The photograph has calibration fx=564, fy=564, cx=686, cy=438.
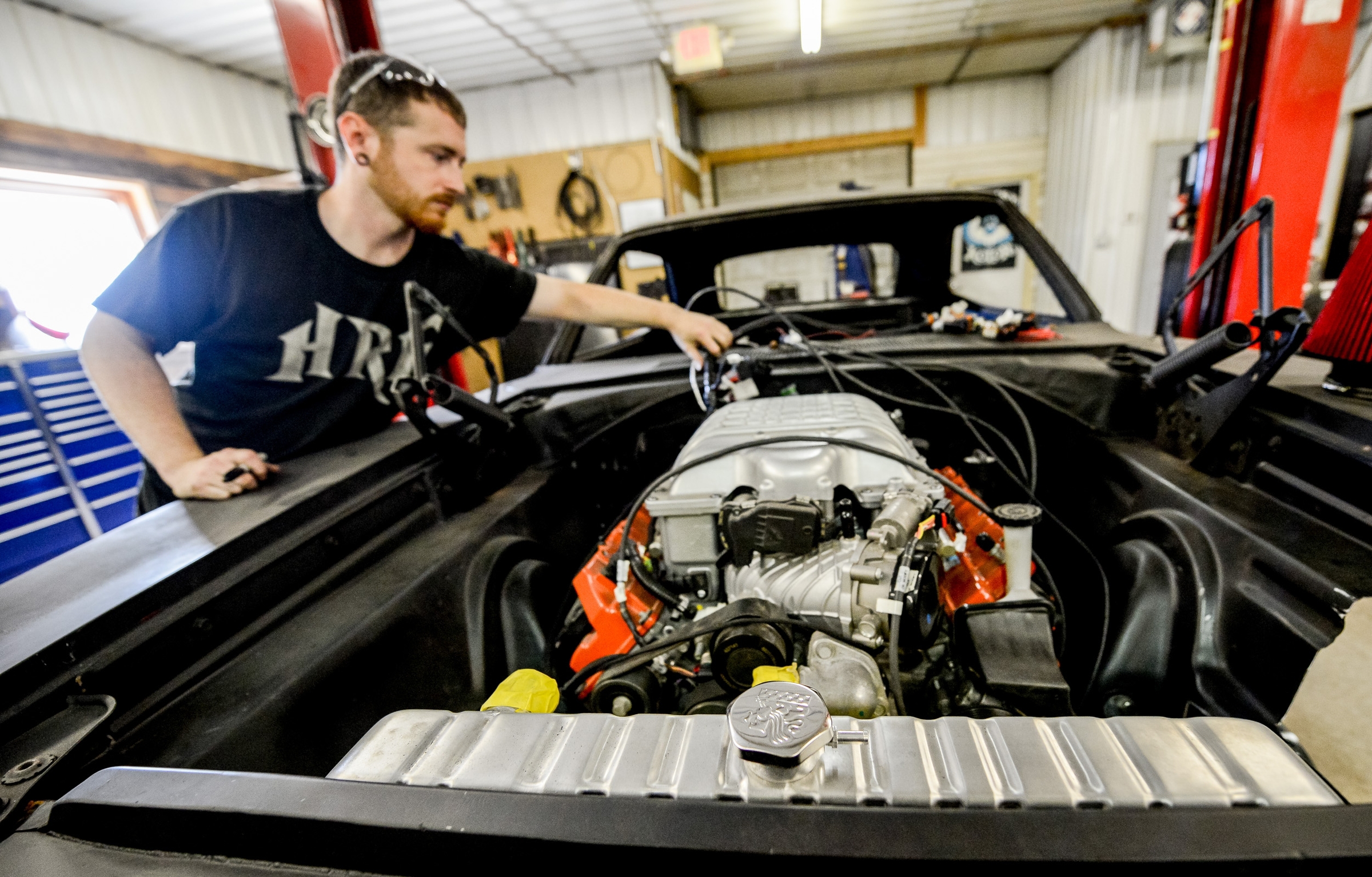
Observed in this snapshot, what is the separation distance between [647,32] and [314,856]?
6.30 meters

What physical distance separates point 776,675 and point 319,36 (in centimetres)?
429

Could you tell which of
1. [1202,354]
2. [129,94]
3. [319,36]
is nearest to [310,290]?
[1202,354]

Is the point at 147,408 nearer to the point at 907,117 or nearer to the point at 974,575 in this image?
the point at 974,575

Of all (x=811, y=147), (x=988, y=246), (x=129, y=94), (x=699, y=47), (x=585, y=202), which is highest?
(x=699, y=47)

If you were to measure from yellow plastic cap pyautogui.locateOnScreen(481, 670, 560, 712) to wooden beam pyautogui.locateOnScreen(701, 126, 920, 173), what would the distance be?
819 cm

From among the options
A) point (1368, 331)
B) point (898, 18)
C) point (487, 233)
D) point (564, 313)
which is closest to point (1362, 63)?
point (898, 18)

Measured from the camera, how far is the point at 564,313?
174 cm

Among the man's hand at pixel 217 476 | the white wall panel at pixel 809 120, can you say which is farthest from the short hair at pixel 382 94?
the white wall panel at pixel 809 120

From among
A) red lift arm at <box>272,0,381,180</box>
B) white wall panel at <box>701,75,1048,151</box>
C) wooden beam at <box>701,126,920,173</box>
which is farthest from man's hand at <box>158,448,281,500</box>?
white wall panel at <box>701,75,1048,151</box>

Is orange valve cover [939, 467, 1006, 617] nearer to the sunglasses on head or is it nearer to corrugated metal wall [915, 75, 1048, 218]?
the sunglasses on head

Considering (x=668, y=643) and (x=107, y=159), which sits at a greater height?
(x=107, y=159)

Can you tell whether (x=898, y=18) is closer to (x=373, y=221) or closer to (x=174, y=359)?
(x=373, y=221)

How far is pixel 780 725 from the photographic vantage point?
44 centimetres

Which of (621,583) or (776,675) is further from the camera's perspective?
(621,583)
